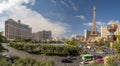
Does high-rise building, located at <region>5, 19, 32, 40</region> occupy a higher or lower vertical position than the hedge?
higher

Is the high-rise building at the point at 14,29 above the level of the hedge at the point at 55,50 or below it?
above

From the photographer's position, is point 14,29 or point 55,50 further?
point 14,29

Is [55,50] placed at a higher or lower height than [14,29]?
lower

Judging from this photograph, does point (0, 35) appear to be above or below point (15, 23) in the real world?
below

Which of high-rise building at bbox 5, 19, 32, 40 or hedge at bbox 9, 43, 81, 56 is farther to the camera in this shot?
high-rise building at bbox 5, 19, 32, 40

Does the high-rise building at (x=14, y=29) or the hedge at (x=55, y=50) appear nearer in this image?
the hedge at (x=55, y=50)

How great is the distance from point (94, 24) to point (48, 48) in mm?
102762

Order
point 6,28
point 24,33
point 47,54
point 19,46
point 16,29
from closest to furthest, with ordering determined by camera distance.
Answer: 1. point 47,54
2. point 19,46
3. point 6,28
4. point 16,29
5. point 24,33

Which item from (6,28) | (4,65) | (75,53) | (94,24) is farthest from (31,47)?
(6,28)

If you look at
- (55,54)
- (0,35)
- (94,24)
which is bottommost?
(55,54)

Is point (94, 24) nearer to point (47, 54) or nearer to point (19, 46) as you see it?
point (19, 46)

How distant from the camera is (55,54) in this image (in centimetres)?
5950

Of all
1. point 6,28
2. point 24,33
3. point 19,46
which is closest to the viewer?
point 19,46

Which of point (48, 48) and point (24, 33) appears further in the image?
point (24, 33)
